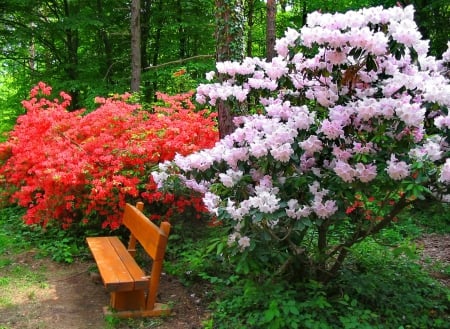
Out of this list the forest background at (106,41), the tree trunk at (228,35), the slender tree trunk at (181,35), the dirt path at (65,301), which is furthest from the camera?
the slender tree trunk at (181,35)

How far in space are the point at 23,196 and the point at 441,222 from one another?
18.0 ft

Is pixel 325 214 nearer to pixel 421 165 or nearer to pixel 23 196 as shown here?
pixel 421 165

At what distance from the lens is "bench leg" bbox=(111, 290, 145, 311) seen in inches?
153

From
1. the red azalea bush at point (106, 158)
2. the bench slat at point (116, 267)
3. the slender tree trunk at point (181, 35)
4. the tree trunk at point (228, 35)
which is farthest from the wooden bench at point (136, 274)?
the slender tree trunk at point (181, 35)

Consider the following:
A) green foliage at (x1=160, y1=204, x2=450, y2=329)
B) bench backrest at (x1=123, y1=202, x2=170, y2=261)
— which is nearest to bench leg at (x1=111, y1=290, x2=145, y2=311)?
bench backrest at (x1=123, y1=202, x2=170, y2=261)

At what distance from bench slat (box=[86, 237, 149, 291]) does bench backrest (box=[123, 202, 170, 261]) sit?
0.19 meters

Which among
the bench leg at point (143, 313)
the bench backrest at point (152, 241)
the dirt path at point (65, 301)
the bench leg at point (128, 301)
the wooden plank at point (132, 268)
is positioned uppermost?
the bench backrest at point (152, 241)

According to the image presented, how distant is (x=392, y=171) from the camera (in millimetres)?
2840

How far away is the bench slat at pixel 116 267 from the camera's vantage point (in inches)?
140

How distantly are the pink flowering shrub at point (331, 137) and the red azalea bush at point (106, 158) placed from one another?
1686 mm

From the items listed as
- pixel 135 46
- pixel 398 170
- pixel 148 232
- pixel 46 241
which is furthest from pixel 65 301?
pixel 135 46

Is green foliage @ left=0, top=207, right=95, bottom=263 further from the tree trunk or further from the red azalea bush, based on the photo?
the tree trunk

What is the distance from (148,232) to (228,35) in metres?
2.58

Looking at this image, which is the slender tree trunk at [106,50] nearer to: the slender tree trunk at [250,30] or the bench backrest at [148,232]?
the slender tree trunk at [250,30]
